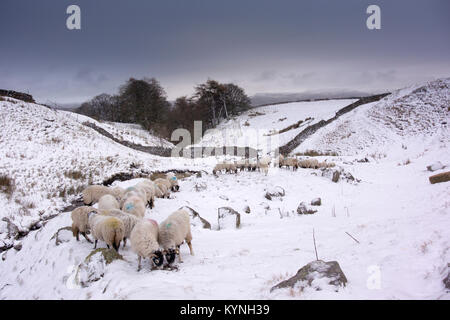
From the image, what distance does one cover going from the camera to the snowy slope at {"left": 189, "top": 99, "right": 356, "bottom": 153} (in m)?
32.4

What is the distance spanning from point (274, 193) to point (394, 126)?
21.6 metres

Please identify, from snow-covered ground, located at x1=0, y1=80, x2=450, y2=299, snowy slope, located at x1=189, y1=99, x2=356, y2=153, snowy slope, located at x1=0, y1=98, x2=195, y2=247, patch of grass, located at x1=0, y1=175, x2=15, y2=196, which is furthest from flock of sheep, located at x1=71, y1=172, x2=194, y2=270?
snowy slope, located at x1=189, y1=99, x2=356, y2=153

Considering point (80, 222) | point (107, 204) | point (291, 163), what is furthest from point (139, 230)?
point (291, 163)

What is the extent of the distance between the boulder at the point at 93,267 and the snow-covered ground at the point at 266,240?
→ 137mm

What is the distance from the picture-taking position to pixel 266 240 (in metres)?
6.11

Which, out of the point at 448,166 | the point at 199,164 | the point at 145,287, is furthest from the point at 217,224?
the point at 199,164

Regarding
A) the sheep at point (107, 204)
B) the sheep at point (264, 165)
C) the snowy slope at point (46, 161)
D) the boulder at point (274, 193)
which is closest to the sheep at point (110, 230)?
the sheep at point (107, 204)

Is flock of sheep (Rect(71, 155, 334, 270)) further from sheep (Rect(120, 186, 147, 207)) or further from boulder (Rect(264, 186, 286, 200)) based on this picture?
boulder (Rect(264, 186, 286, 200))

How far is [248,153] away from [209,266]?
2367 cm

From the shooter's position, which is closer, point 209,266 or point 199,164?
point 209,266

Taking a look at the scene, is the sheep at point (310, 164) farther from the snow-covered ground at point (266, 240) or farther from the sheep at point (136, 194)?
the sheep at point (136, 194)
